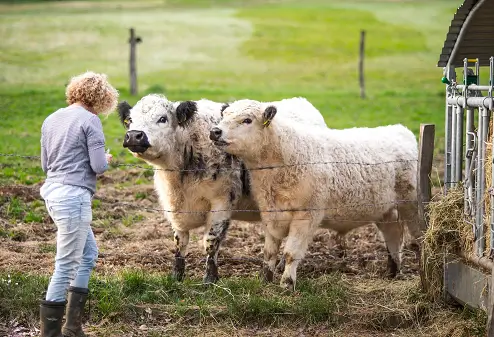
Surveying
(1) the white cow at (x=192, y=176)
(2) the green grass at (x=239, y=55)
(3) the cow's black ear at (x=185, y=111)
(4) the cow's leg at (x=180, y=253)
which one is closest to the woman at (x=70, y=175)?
(1) the white cow at (x=192, y=176)

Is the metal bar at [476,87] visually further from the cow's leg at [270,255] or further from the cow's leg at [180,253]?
the cow's leg at [180,253]

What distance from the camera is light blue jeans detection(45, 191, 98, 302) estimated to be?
7.17m

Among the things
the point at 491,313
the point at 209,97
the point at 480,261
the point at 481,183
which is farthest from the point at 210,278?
Answer: the point at 209,97

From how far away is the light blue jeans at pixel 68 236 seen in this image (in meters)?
7.17

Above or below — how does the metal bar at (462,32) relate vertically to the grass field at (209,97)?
above

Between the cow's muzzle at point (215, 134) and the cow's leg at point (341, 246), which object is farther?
the cow's leg at point (341, 246)

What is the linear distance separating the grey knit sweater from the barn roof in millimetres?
3754

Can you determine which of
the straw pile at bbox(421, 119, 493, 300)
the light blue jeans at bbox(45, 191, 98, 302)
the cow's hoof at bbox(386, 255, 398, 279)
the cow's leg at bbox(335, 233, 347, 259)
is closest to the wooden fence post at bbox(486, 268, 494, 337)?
the straw pile at bbox(421, 119, 493, 300)

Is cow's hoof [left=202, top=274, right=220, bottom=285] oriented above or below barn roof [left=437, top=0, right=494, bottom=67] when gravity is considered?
below

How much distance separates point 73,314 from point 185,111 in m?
3.00

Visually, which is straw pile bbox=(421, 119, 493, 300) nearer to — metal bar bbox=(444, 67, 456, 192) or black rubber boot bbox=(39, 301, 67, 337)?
metal bar bbox=(444, 67, 456, 192)

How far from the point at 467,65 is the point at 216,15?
2155 inches

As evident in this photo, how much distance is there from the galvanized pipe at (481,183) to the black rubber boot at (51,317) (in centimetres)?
386

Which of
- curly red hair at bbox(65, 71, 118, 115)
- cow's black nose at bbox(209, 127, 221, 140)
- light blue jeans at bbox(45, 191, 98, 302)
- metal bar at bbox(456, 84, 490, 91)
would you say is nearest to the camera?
light blue jeans at bbox(45, 191, 98, 302)
